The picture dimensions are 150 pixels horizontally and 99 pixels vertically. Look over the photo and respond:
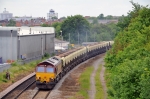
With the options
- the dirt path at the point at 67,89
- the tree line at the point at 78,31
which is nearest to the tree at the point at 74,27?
the tree line at the point at 78,31

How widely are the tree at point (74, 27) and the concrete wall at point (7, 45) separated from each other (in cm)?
6621

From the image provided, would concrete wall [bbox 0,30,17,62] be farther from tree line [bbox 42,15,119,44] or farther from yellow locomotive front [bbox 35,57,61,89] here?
tree line [bbox 42,15,119,44]

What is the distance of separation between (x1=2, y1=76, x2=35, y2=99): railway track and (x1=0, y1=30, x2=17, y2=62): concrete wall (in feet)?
51.5

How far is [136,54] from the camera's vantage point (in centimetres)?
2208

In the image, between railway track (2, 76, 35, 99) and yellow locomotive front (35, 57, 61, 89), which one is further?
yellow locomotive front (35, 57, 61, 89)

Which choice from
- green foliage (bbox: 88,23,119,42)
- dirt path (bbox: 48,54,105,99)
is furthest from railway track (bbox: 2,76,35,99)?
green foliage (bbox: 88,23,119,42)

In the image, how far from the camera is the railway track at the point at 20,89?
31105 mm

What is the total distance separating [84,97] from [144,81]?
16.3 metres

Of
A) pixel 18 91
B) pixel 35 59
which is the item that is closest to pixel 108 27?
pixel 35 59

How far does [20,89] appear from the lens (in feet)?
115

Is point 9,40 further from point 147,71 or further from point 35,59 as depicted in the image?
point 147,71

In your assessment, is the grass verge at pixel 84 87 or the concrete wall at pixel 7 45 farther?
the concrete wall at pixel 7 45

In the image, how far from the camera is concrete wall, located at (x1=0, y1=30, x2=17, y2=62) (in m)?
57.7

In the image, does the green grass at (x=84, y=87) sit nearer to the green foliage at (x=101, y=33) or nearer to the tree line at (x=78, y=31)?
the tree line at (x=78, y=31)
